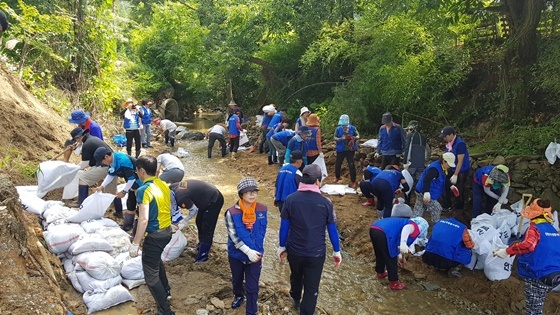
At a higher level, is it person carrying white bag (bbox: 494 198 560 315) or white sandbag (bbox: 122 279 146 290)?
person carrying white bag (bbox: 494 198 560 315)

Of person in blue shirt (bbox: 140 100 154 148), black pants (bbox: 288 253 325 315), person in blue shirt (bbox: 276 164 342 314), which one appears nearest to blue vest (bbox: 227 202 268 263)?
person in blue shirt (bbox: 276 164 342 314)

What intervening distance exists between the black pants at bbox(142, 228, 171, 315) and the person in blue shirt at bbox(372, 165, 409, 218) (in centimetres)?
357

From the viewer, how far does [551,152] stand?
6113 millimetres

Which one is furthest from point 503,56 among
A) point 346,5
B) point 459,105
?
point 346,5

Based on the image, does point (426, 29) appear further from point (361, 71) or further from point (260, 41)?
point (260, 41)

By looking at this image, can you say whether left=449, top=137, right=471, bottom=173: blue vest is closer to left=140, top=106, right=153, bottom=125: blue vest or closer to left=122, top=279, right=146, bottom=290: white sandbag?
left=122, top=279, right=146, bottom=290: white sandbag

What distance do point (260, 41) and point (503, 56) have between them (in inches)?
336

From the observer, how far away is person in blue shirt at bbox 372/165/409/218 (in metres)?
6.11

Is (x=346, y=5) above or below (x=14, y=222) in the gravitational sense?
above

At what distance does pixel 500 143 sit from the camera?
733 cm

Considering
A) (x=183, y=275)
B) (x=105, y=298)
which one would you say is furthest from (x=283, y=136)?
(x=105, y=298)

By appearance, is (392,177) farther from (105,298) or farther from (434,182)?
(105,298)

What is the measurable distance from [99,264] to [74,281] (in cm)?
35

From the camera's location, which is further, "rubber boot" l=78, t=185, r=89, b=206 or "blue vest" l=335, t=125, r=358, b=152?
"blue vest" l=335, t=125, r=358, b=152
